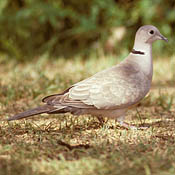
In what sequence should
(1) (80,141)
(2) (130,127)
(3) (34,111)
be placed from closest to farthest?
(1) (80,141) → (3) (34,111) → (2) (130,127)

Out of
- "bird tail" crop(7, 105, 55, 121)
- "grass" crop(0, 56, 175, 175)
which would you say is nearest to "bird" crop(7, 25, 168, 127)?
"bird tail" crop(7, 105, 55, 121)

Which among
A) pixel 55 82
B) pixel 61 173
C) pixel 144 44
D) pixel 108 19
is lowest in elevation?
pixel 61 173

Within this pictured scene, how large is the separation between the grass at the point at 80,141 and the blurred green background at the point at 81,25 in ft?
7.92

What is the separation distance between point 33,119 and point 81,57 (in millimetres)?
3672

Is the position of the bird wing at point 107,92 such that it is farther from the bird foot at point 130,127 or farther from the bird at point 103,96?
the bird foot at point 130,127

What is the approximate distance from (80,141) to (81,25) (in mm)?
4986

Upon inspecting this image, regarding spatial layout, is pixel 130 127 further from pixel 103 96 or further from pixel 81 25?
pixel 81 25

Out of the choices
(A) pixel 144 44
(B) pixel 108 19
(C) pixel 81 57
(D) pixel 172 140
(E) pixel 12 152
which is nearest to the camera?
(E) pixel 12 152

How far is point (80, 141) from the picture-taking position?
123 inches

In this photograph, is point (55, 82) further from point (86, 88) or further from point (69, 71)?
point (86, 88)

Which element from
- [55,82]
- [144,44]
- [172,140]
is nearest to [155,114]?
[144,44]

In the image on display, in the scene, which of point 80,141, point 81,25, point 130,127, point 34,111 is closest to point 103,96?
point 130,127

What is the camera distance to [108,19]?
316 inches

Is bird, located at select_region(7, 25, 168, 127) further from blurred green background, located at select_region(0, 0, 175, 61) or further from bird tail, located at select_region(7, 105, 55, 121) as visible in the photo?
blurred green background, located at select_region(0, 0, 175, 61)
